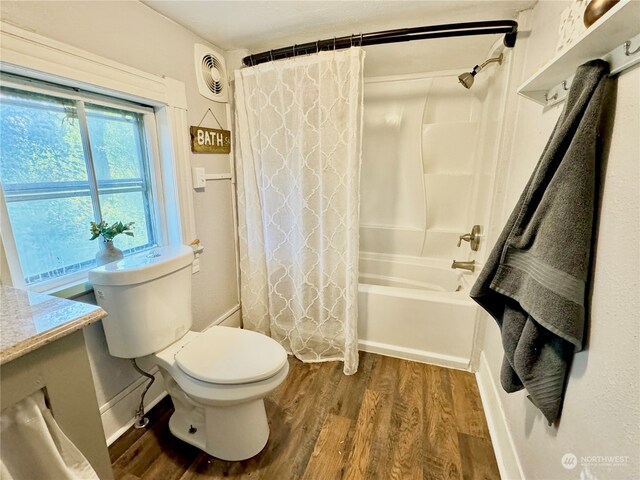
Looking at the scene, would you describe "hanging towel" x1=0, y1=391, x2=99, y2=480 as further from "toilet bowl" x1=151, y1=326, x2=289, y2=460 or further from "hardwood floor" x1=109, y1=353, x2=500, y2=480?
"hardwood floor" x1=109, y1=353, x2=500, y2=480

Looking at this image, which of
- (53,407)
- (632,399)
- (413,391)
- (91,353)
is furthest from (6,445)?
(413,391)

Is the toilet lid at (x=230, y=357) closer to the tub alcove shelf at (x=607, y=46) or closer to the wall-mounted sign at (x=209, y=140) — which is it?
the wall-mounted sign at (x=209, y=140)

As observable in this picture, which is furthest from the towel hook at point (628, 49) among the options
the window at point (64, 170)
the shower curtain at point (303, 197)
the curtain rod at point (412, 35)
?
the window at point (64, 170)

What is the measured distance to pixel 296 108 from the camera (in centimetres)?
166

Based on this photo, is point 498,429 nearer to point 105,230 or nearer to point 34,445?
point 34,445

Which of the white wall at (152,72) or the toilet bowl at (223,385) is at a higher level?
the white wall at (152,72)

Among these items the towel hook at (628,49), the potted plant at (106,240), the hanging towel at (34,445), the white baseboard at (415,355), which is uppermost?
the towel hook at (628,49)

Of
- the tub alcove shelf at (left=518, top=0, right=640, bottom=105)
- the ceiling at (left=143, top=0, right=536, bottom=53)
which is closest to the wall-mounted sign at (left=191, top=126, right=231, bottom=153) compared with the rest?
the ceiling at (left=143, top=0, right=536, bottom=53)

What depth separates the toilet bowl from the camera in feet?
3.75

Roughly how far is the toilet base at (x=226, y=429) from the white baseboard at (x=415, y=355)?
900 millimetres

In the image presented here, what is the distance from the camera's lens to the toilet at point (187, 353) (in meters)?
1.15

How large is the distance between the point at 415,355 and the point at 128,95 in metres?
2.16

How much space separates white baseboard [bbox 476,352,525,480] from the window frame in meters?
1.83

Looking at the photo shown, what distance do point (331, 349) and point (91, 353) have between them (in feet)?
4.28
